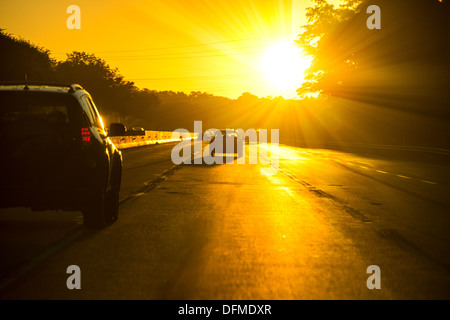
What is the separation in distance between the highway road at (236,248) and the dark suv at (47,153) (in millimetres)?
596

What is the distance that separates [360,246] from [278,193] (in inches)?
279

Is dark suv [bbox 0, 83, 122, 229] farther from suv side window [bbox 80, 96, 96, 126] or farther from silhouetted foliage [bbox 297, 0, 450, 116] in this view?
silhouetted foliage [bbox 297, 0, 450, 116]

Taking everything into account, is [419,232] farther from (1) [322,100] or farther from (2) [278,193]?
(1) [322,100]

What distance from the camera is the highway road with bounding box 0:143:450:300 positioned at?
19.6ft

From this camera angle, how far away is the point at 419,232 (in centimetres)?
960

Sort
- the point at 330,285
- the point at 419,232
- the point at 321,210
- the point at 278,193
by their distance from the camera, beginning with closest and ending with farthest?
the point at 330,285
the point at 419,232
the point at 321,210
the point at 278,193

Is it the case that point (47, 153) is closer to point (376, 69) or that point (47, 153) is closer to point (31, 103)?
point (31, 103)

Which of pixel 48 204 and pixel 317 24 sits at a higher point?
pixel 317 24

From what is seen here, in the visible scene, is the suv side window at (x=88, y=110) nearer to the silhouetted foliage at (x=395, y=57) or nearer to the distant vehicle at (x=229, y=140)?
the distant vehicle at (x=229, y=140)

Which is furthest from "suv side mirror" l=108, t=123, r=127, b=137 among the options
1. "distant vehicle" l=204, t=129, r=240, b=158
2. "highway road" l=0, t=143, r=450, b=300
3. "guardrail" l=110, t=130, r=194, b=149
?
"distant vehicle" l=204, t=129, r=240, b=158

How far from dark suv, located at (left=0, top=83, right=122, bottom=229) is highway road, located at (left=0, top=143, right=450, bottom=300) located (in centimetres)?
60

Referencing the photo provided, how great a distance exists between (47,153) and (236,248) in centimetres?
273

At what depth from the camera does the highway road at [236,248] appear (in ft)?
19.6
